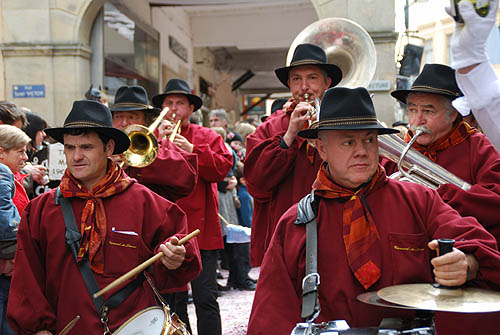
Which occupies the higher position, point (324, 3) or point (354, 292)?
point (324, 3)

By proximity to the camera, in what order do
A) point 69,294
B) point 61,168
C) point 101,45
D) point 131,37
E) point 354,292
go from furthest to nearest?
point 131,37 → point 101,45 → point 61,168 → point 69,294 → point 354,292

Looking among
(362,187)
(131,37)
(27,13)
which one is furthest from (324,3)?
(362,187)

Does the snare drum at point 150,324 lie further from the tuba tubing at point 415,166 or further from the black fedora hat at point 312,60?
the black fedora hat at point 312,60

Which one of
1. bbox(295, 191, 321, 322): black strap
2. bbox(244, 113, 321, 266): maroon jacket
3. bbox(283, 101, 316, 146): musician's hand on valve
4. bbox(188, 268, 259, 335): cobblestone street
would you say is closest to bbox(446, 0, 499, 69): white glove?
bbox(295, 191, 321, 322): black strap

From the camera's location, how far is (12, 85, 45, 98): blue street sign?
38.8 ft

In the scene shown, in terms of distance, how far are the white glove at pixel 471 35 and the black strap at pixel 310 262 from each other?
0.91 m

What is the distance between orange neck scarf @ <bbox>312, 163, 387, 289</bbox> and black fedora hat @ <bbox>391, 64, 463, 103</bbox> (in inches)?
47.7

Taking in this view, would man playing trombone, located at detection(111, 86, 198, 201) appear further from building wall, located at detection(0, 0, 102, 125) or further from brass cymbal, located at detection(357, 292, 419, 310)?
A: building wall, located at detection(0, 0, 102, 125)

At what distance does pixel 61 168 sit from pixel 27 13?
742 centimetres

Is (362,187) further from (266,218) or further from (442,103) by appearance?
(266,218)

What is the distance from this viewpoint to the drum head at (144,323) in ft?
10.2

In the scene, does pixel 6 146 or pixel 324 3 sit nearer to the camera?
pixel 6 146

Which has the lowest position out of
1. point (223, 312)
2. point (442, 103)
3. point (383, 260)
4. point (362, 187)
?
point (223, 312)

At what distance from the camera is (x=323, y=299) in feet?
9.45
